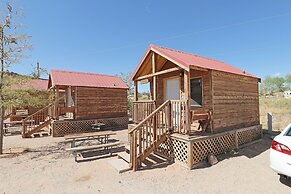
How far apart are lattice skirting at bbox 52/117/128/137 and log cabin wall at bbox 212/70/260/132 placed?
32.0 feet

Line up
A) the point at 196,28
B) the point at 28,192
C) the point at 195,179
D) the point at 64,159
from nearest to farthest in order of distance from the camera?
the point at 28,192, the point at 195,179, the point at 64,159, the point at 196,28

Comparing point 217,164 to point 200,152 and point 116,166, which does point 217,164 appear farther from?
point 116,166

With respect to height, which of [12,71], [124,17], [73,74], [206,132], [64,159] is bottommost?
[64,159]

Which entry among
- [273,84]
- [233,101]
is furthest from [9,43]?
[273,84]

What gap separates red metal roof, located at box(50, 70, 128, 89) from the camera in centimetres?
1297

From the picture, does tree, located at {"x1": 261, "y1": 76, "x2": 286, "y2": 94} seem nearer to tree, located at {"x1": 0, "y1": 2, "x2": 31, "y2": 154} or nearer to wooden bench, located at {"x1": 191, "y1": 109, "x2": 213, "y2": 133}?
Result: wooden bench, located at {"x1": 191, "y1": 109, "x2": 213, "y2": 133}

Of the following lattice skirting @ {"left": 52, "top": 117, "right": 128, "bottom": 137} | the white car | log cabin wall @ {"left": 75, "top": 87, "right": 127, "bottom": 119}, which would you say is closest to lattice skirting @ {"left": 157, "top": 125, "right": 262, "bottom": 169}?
the white car

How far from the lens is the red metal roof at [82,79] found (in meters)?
13.0

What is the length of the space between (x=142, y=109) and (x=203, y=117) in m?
2.62

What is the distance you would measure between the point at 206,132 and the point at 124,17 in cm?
1330

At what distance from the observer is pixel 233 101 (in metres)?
7.91

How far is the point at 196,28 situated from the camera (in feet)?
61.4

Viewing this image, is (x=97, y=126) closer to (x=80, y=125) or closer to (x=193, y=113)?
(x=80, y=125)

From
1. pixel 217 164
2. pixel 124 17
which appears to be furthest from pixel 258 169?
pixel 124 17
